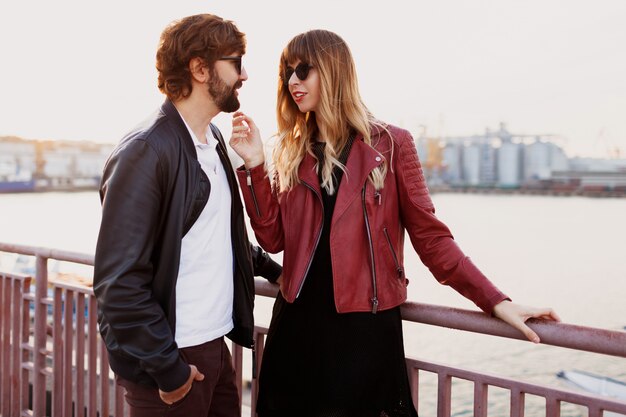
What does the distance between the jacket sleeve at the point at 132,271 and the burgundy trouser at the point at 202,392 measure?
154 mm

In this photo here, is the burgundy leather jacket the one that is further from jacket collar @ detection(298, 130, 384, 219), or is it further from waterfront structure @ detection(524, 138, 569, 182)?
waterfront structure @ detection(524, 138, 569, 182)

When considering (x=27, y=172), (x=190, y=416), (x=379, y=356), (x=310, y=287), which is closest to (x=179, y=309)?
(x=190, y=416)

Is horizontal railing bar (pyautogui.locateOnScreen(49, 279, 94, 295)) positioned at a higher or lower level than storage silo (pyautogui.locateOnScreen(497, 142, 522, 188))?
lower

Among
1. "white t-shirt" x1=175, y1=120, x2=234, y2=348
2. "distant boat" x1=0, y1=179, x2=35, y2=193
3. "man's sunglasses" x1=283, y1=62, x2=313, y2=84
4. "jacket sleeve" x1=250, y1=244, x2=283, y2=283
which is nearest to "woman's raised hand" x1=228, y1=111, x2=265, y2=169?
"white t-shirt" x1=175, y1=120, x2=234, y2=348

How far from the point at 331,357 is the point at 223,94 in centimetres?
90

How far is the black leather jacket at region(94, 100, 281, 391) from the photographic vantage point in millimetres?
1509

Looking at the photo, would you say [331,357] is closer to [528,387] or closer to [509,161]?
[528,387]

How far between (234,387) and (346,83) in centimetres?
111

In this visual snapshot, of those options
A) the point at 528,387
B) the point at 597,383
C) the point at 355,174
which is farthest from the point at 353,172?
the point at 597,383

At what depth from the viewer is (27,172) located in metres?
85.2

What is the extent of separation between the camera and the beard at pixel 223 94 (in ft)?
5.83

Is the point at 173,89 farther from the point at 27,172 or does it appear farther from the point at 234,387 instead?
the point at 27,172

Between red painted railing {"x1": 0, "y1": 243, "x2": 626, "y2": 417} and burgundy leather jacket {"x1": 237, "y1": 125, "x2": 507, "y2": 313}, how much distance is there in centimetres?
13

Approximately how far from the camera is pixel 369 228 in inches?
71.0
